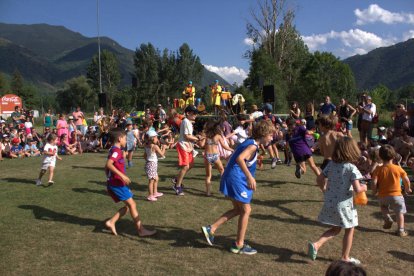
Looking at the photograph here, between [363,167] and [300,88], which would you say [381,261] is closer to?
[363,167]

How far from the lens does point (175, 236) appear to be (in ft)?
17.1

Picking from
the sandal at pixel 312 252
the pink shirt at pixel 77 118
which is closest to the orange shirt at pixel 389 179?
the sandal at pixel 312 252

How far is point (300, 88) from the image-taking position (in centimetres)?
4531

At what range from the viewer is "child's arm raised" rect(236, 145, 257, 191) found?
4242mm

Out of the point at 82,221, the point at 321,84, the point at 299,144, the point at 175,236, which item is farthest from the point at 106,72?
the point at 175,236

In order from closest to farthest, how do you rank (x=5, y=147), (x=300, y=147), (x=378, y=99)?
(x=300, y=147) → (x=5, y=147) → (x=378, y=99)

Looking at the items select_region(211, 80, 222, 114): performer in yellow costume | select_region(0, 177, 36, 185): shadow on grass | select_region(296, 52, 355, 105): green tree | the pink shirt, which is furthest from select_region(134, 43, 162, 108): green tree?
select_region(0, 177, 36, 185): shadow on grass

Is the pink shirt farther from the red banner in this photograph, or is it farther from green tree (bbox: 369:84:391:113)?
green tree (bbox: 369:84:391:113)

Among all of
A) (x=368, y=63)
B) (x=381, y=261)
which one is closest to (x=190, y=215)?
(x=381, y=261)

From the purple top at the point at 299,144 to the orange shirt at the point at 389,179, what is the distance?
2.31 metres

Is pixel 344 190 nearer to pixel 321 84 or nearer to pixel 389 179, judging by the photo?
pixel 389 179

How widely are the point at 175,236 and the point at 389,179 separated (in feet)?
10.5

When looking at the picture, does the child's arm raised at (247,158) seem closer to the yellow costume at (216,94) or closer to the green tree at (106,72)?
the yellow costume at (216,94)

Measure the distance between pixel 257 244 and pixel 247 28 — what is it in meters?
39.1
